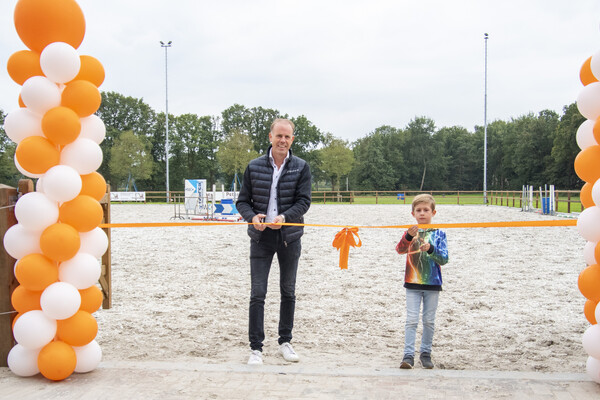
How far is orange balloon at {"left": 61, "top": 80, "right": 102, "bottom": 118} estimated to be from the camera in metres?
3.71

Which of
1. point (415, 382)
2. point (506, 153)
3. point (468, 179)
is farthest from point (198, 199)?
point (468, 179)

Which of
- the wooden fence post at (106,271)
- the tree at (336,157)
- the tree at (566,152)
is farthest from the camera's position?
the tree at (336,157)

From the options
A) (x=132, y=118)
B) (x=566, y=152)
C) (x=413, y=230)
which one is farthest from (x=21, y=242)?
(x=132, y=118)

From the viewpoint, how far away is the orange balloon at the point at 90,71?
384cm

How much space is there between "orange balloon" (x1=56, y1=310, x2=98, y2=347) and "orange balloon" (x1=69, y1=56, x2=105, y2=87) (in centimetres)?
174

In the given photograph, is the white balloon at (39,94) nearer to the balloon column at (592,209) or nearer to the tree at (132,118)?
the balloon column at (592,209)

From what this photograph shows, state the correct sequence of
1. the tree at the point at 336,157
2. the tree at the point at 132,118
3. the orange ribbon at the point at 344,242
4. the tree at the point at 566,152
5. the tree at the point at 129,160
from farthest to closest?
the tree at the point at 132,118 → the tree at the point at 336,157 → the tree at the point at 566,152 → the tree at the point at 129,160 → the orange ribbon at the point at 344,242

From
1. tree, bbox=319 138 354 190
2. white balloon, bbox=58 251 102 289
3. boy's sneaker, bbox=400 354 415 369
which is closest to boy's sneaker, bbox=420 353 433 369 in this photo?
boy's sneaker, bbox=400 354 415 369

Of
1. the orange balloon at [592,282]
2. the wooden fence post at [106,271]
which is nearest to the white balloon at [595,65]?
the orange balloon at [592,282]

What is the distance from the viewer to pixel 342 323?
541cm

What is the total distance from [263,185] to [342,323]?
79.5 inches

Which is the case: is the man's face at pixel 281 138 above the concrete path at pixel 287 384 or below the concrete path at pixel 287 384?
above

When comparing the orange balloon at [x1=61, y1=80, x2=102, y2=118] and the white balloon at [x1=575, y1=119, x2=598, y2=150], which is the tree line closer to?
the orange balloon at [x1=61, y1=80, x2=102, y2=118]

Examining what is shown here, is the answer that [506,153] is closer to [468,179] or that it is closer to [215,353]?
[468,179]
